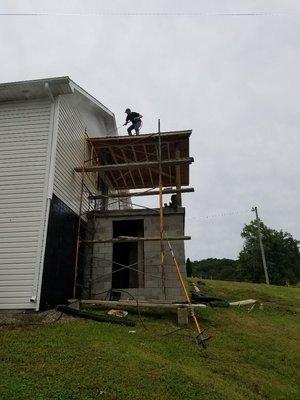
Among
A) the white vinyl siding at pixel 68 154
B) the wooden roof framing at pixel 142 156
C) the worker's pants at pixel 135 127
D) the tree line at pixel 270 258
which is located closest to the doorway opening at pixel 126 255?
the wooden roof framing at pixel 142 156

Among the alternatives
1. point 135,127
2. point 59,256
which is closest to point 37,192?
point 59,256

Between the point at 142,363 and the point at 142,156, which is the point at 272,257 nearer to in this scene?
the point at 142,156

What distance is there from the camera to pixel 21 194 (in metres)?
12.0

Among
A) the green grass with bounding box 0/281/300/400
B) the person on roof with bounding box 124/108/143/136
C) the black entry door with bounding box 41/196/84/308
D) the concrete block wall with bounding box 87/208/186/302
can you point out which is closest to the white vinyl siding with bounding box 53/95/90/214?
the black entry door with bounding box 41/196/84/308

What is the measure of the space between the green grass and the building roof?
24.8 feet

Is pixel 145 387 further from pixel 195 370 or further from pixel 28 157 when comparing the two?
pixel 28 157

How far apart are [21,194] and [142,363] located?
22.2 ft

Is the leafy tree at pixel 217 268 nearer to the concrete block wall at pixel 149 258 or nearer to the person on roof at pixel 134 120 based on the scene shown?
the person on roof at pixel 134 120

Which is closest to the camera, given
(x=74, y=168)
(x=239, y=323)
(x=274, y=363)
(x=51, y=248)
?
(x=274, y=363)

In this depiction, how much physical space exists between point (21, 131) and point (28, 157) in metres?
1.09

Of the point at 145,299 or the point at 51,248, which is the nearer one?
the point at 51,248

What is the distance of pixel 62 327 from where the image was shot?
32.3ft

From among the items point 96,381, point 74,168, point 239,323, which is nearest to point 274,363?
point 239,323

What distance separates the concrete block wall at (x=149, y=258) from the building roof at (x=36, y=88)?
4.92 meters
